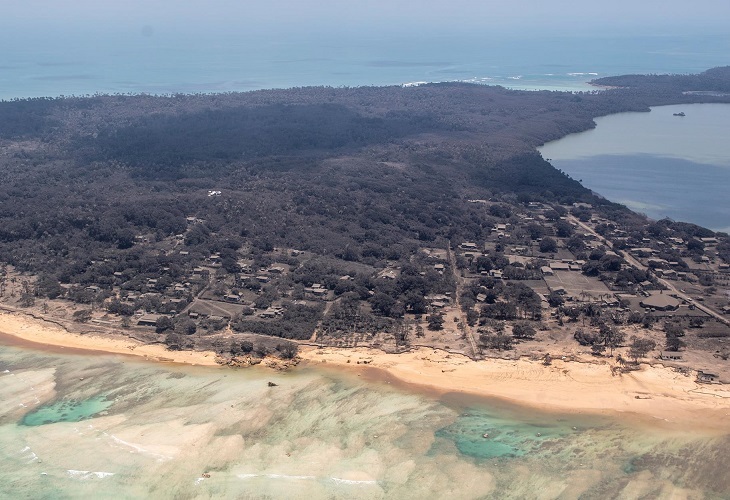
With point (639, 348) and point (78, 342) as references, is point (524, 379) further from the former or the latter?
point (78, 342)

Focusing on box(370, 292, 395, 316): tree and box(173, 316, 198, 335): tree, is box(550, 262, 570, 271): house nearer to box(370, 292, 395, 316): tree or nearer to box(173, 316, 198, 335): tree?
box(370, 292, 395, 316): tree

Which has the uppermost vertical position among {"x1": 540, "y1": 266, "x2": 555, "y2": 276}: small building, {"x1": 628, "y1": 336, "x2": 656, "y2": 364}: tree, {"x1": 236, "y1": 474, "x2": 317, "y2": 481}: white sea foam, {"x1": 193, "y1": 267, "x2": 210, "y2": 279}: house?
{"x1": 193, "y1": 267, "x2": 210, "y2": 279}: house

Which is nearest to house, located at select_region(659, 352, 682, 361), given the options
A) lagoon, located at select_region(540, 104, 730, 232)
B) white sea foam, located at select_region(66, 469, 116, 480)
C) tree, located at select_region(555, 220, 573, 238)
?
tree, located at select_region(555, 220, 573, 238)

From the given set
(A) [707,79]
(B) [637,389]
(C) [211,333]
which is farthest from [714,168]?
(A) [707,79]

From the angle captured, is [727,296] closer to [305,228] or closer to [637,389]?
[637,389]

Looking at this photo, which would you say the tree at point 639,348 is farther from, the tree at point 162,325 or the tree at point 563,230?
the tree at point 162,325

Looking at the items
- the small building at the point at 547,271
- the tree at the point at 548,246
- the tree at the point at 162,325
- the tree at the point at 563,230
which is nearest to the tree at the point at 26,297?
the tree at the point at 162,325

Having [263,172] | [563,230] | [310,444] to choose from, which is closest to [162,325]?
[310,444]
